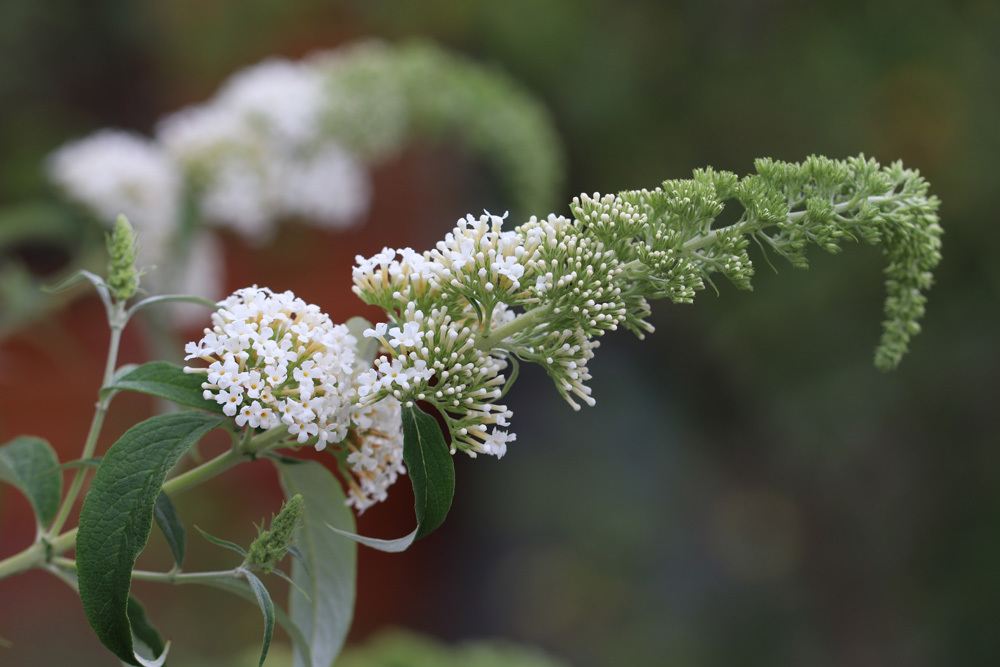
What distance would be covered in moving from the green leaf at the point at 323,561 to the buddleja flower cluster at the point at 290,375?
0.17ft

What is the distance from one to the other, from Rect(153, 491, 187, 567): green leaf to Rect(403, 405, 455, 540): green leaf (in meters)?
0.14

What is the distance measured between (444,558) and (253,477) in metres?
0.68

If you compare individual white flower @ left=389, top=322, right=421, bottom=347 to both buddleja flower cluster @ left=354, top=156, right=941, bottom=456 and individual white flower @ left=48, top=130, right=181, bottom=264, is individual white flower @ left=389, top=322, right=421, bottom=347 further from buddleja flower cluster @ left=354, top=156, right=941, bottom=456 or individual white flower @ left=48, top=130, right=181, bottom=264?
individual white flower @ left=48, top=130, right=181, bottom=264

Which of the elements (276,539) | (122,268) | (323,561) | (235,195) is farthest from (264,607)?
(235,195)

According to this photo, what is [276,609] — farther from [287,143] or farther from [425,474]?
[287,143]

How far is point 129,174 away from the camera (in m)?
1.63

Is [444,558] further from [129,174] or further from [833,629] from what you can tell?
[129,174]

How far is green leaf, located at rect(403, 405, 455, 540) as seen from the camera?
0.49 meters

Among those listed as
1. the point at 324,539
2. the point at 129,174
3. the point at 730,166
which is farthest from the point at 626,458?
the point at 324,539

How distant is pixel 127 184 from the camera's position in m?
1.62

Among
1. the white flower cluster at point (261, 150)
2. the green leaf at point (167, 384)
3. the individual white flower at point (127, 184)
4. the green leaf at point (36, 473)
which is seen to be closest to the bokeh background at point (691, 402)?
the individual white flower at point (127, 184)

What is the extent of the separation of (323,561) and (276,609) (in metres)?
0.08

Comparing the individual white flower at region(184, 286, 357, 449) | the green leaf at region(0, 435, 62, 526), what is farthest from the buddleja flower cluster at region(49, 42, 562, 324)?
the individual white flower at region(184, 286, 357, 449)

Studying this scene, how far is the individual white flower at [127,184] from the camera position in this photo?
158cm
